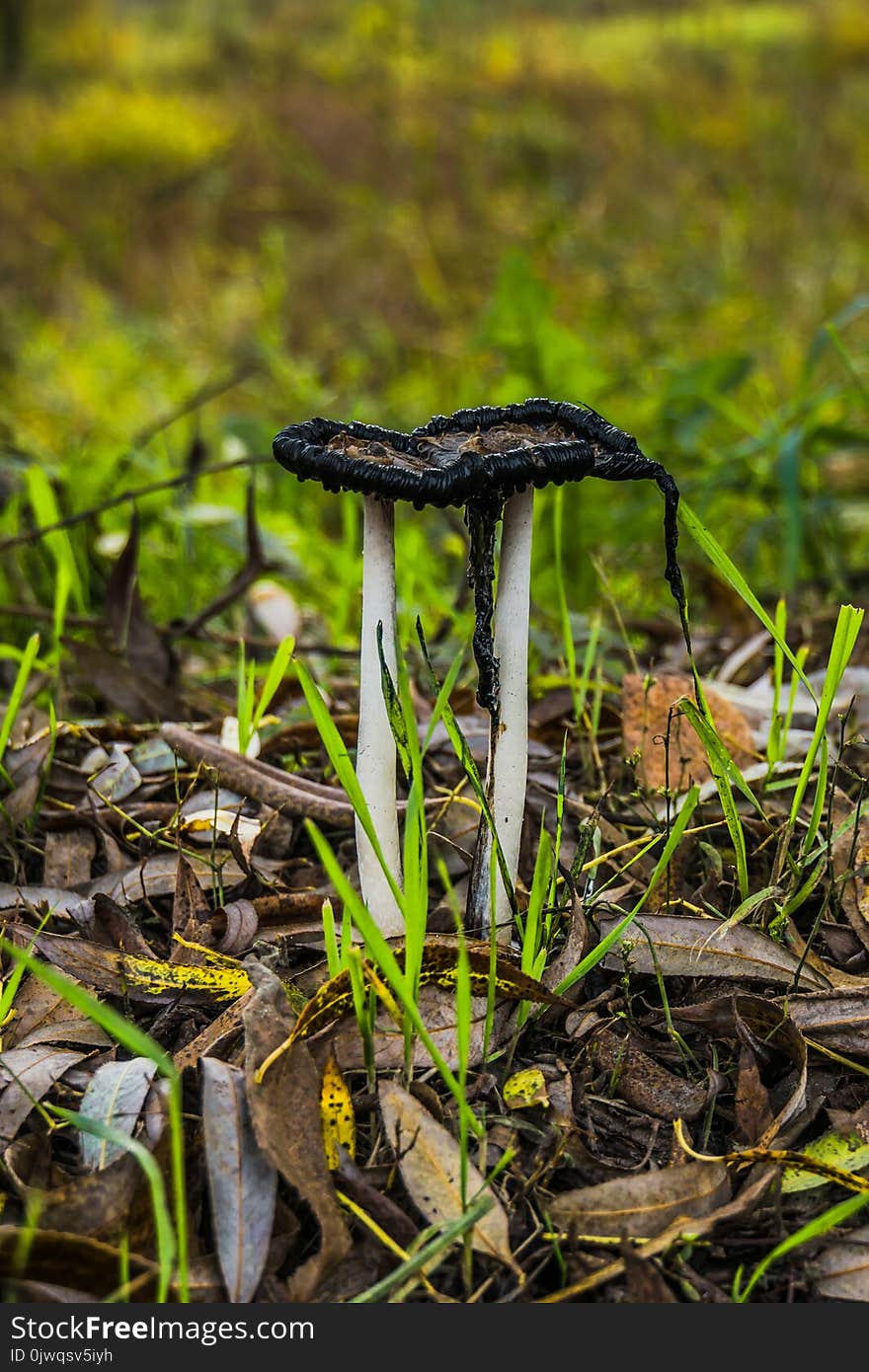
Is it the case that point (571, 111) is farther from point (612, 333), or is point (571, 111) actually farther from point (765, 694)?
point (765, 694)

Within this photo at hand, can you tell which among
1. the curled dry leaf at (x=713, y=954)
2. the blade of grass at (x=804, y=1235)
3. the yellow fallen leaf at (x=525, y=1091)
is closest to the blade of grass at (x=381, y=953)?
the yellow fallen leaf at (x=525, y=1091)

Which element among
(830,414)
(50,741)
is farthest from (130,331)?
(50,741)

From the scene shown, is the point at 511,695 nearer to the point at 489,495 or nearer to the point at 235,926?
the point at 489,495

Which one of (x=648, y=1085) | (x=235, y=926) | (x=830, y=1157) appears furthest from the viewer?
(x=235, y=926)

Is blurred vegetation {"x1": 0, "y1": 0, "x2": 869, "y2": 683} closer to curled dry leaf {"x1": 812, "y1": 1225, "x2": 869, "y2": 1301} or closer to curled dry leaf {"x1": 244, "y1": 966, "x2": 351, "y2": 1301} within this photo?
curled dry leaf {"x1": 244, "y1": 966, "x2": 351, "y2": 1301}

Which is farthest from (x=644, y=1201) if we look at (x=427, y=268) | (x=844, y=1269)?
(x=427, y=268)

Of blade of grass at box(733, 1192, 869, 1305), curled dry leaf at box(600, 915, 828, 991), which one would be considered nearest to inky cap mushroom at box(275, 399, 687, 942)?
curled dry leaf at box(600, 915, 828, 991)

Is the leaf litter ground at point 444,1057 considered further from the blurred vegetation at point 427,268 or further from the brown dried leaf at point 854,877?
the blurred vegetation at point 427,268
